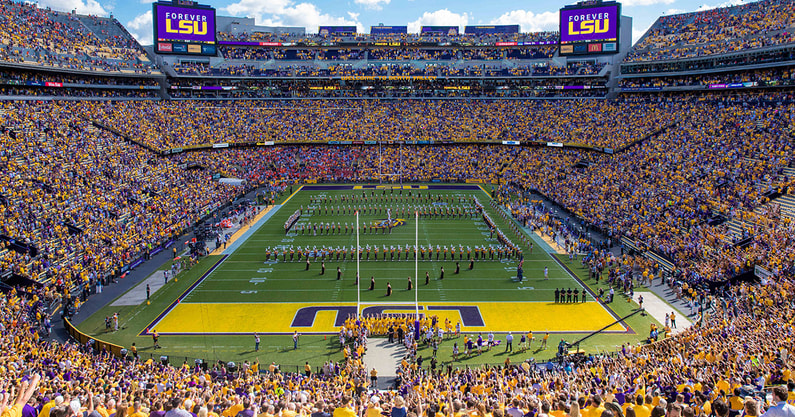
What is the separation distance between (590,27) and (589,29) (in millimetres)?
213

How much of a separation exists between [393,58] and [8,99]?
144 feet

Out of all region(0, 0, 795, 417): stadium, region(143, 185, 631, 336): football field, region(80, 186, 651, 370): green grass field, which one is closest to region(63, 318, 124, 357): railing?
region(0, 0, 795, 417): stadium

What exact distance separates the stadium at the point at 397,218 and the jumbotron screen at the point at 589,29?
0.31 meters

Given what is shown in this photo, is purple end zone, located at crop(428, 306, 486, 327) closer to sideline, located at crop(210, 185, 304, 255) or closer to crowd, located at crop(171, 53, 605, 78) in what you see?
sideline, located at crop(210, 185, 304, 255)

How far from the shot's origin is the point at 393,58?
6931cm

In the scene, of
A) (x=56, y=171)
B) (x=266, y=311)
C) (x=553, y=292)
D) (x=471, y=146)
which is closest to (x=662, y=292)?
(x=553, y=292)

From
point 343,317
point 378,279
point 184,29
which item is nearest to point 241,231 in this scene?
point 378,279

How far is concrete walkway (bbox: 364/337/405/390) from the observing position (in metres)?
14.6

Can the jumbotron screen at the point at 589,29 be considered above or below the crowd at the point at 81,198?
above

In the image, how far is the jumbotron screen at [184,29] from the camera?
54812mm

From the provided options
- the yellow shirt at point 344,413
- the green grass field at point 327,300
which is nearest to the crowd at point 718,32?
the green grass field at point 327,300

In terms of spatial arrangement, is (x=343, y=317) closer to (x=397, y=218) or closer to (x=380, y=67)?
(x=397, y=218)

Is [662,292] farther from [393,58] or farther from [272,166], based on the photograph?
[393,58]

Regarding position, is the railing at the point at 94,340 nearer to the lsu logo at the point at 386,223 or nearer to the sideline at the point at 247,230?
the sideline at the point at 247,230
